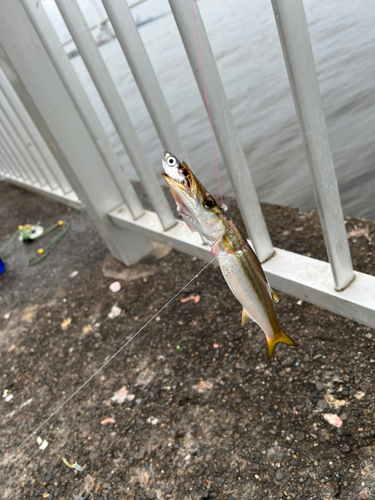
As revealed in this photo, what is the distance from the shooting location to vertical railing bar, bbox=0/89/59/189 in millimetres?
5084

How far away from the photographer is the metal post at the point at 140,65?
2.24 metres

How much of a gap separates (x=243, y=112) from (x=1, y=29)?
14.2 ft

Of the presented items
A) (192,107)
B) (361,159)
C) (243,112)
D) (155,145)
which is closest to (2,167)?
(155,145)

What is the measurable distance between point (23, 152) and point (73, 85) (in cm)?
324

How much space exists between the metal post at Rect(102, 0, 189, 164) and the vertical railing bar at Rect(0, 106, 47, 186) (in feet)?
11.8

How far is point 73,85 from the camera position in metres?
2.92

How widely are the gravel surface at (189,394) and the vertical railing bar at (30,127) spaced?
1.86 meters

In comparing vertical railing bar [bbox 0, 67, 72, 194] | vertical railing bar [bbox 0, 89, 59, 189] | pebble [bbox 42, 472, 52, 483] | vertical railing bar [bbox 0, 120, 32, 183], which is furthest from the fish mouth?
vertical railing bar [bbox 0, 120, 32, 183]

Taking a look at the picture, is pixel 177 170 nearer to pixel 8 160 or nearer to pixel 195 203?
pixel 195 203

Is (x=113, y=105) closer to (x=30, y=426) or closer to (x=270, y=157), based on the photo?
(x=30, y=426)

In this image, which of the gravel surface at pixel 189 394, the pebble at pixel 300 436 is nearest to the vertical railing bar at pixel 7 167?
Answer: the gravel surface at pixel 189 394

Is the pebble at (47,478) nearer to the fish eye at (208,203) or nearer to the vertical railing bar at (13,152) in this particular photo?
the fish eye at (208,203)

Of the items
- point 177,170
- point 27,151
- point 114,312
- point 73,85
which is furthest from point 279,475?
point 27,151

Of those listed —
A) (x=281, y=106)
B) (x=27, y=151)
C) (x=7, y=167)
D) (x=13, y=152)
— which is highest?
(x=27, y=151)
